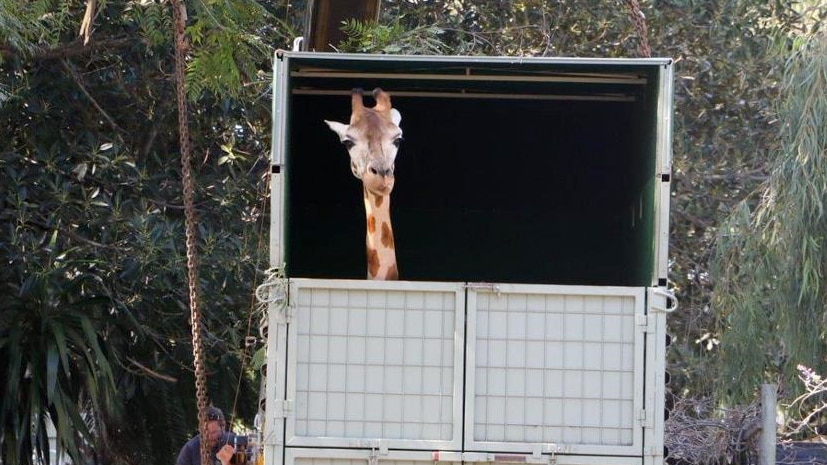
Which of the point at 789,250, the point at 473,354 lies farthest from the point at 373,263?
the point at 789,250

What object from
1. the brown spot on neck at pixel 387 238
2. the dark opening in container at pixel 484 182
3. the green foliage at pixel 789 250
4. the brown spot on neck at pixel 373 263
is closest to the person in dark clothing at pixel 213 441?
the dark opening in container at pixel 484 182

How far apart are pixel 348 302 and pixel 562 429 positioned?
106cm

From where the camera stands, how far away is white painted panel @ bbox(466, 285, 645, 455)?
5.57m

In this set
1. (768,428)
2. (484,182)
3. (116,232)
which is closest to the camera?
(768,428)

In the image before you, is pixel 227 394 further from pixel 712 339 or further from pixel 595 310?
pixel 595 310

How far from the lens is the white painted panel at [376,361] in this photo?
18.3 feet

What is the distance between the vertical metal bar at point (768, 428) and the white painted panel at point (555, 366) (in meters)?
1.17

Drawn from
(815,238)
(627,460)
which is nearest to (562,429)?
(627,460)

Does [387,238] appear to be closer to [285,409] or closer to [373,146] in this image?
[373,146]

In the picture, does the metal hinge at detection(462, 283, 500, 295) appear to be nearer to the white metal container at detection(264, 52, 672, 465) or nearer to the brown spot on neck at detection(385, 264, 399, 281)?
the white metal container at detection(264, 52, 672, 465)

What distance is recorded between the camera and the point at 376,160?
6.16m

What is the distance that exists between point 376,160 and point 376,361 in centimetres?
105

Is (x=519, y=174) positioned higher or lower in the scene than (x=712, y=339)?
higher

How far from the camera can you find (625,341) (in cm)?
559
